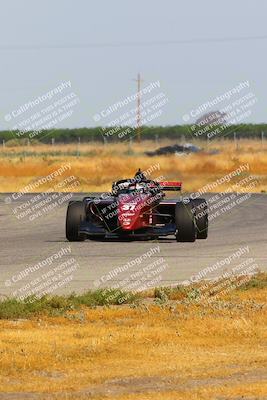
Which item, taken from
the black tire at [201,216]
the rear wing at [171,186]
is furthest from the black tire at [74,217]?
the black tire at [201,216]

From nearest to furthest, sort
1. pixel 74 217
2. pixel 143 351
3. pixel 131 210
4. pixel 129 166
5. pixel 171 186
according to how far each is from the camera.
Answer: pixel 143 351 → pixel 131 210 → pixel 74 217 → pixel 171 186 → pixel 129 166

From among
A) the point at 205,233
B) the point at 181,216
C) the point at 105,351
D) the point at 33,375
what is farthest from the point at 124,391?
the point at 205,233

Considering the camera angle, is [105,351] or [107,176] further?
[107,176]

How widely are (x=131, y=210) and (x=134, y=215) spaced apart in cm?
14

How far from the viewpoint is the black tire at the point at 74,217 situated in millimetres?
28953

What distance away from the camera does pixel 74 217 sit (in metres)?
29.1

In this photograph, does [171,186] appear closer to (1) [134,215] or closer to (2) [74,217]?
(1) [134,215]

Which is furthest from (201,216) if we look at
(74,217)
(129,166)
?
(129,166)

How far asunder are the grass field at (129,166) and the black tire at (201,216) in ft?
96.1

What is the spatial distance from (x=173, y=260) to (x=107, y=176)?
4608 centimetres

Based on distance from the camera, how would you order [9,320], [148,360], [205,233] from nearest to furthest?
[148,360] → [9,320] → [205,233]

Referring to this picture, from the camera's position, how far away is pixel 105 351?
46.1 ft

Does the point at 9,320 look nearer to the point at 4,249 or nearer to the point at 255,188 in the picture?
the point at 4,249

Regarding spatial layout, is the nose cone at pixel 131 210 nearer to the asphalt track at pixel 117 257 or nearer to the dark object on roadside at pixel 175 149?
the asphalt track at pixel 117 257
